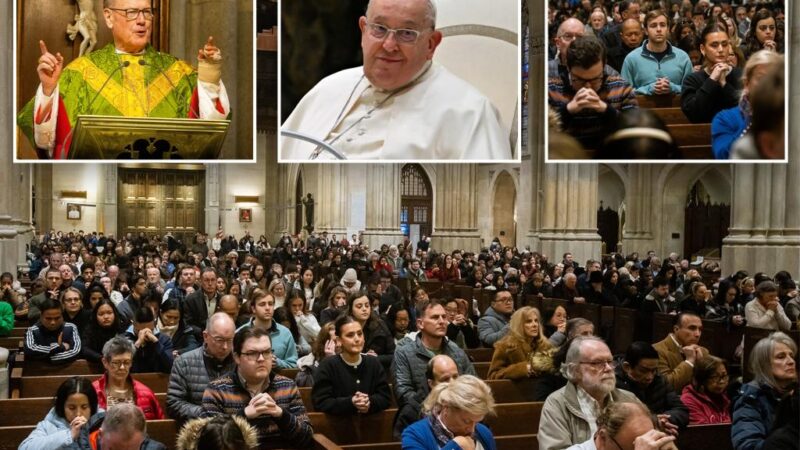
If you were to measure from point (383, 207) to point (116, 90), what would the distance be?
1994 cm

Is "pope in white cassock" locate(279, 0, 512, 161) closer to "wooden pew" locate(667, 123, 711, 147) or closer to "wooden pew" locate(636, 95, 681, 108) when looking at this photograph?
"wooden pew" locate(636, 95, 681, 108)

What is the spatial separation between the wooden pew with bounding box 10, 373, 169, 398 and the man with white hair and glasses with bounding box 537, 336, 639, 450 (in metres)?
3.18

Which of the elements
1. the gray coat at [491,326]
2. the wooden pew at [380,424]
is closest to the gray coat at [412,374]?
the wooden pew at [380,424]

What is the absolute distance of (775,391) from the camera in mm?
4938

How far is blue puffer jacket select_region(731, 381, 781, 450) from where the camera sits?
4.71 meters

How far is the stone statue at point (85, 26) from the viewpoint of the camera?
1085 centimetres

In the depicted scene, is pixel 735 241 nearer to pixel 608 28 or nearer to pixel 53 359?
pixel 608 28

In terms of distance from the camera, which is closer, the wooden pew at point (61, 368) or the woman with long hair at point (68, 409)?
the woman with long hair at point (68, 409)

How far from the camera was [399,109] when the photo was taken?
1102cm

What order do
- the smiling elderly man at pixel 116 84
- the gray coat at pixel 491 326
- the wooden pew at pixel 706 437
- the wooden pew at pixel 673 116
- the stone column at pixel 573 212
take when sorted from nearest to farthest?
the wooden pew at pixel 706 437, the gray coat at pixel 491 326, the smiling elderly man at pixel 116 84, the wooden pew at pixel 673 116, the stone column at pixel 573 212

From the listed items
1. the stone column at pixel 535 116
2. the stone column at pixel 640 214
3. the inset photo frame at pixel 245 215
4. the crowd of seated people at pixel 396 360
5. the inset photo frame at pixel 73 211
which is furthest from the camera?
the inset photo frame at pixel 245 215

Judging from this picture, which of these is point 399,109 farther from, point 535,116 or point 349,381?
point 535,116

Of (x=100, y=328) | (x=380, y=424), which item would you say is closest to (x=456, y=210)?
(x=100, y=328)

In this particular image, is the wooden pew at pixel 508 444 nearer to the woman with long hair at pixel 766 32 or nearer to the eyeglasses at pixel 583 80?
the eyeglasses at pixel 583 80
